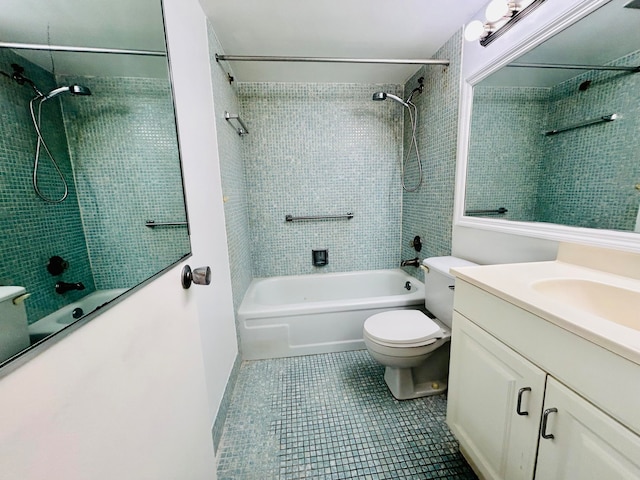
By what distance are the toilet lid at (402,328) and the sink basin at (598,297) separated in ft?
2.06

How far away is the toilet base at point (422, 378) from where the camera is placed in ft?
4.85

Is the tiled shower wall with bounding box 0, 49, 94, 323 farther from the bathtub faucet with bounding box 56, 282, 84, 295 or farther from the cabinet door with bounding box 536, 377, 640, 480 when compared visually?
the cabinet door with bounding box 536, 377, 640, 480

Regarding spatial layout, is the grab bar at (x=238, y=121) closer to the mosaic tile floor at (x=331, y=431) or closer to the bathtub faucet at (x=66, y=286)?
the bathtub faucet at (x=66, y=286)

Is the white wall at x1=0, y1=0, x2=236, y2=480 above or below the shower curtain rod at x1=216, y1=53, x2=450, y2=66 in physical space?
below

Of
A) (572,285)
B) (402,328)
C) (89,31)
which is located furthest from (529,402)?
(89,31)

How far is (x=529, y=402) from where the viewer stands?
Answer: 2.39 ft

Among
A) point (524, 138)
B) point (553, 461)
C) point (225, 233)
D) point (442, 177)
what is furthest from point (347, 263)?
point (553, 461)

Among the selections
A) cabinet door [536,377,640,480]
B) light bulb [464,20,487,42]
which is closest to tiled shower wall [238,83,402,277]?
light bulb [464,20,487,42]

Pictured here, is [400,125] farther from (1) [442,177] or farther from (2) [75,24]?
(2) [75,24]

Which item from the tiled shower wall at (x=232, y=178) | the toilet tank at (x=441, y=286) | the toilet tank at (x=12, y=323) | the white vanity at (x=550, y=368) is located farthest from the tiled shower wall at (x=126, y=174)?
the toilet tank at (x=441, y=286)

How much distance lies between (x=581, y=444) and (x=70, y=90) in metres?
1.40

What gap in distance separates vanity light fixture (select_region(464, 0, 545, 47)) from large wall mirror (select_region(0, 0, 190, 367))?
4.60 ft

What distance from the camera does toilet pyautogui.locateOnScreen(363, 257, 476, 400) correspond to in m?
1.37

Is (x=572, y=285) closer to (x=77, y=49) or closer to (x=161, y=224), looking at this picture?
(x=161, y=224)
